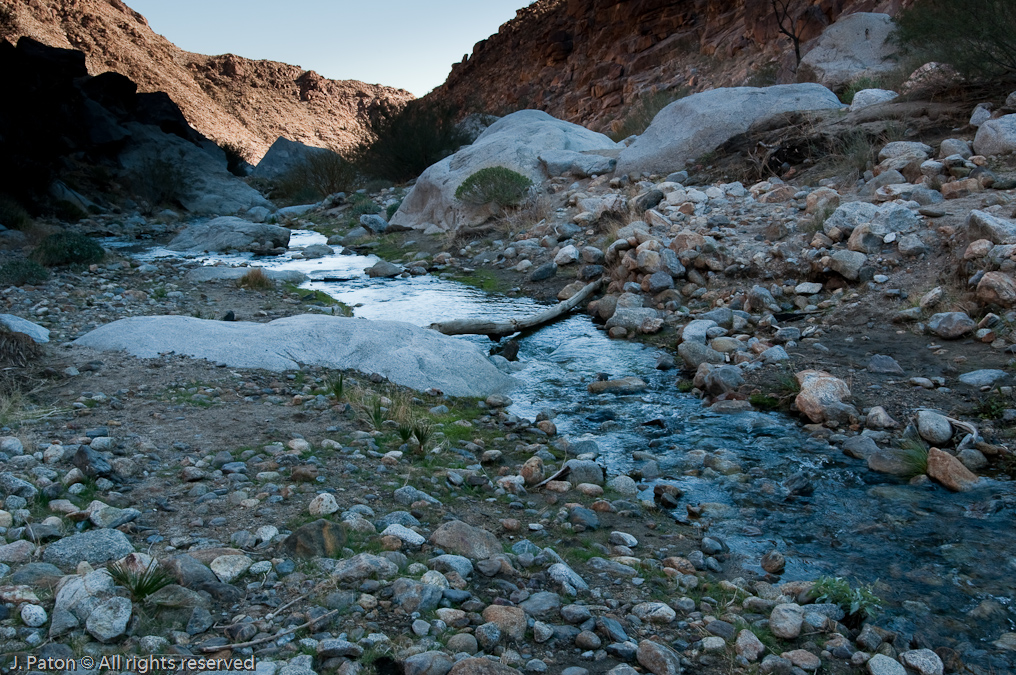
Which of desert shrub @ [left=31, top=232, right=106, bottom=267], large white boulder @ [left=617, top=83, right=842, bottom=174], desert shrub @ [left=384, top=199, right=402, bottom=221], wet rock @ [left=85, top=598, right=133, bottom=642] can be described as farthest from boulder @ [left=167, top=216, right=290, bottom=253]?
wet rock @ [left=85, top=598, right=133, bottom=642]

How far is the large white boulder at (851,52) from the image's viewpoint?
484 inches

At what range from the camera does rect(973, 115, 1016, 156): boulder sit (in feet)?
21.3

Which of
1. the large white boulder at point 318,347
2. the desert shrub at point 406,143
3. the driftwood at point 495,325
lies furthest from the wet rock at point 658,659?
the desert shrub at point 406,143

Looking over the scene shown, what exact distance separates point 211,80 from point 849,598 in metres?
51.8

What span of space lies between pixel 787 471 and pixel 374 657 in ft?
8.34

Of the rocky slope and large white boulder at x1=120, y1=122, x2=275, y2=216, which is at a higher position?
the rocky slope

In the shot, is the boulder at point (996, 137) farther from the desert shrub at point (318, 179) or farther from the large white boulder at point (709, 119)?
the desert shrub at point (318, 179)

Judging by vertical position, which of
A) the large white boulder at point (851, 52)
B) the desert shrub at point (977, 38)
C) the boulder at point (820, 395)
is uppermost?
the large white boulder at point (851, 52)

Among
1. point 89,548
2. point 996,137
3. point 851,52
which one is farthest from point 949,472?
point 851,52

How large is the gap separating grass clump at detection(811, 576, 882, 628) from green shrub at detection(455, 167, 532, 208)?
865 centimetres

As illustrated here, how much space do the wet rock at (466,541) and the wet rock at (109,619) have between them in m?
1.03

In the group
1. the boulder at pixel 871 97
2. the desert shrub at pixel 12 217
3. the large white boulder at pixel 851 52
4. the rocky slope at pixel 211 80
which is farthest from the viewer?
the rocky slope at pixel 211 80

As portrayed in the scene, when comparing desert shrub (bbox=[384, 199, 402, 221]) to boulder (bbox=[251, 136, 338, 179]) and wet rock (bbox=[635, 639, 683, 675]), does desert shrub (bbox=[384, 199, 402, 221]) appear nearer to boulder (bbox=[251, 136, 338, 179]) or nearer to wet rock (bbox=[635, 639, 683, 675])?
boulder (bbox=[251, 136, 338, 179])

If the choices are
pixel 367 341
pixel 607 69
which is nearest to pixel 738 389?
pixel 367 341
